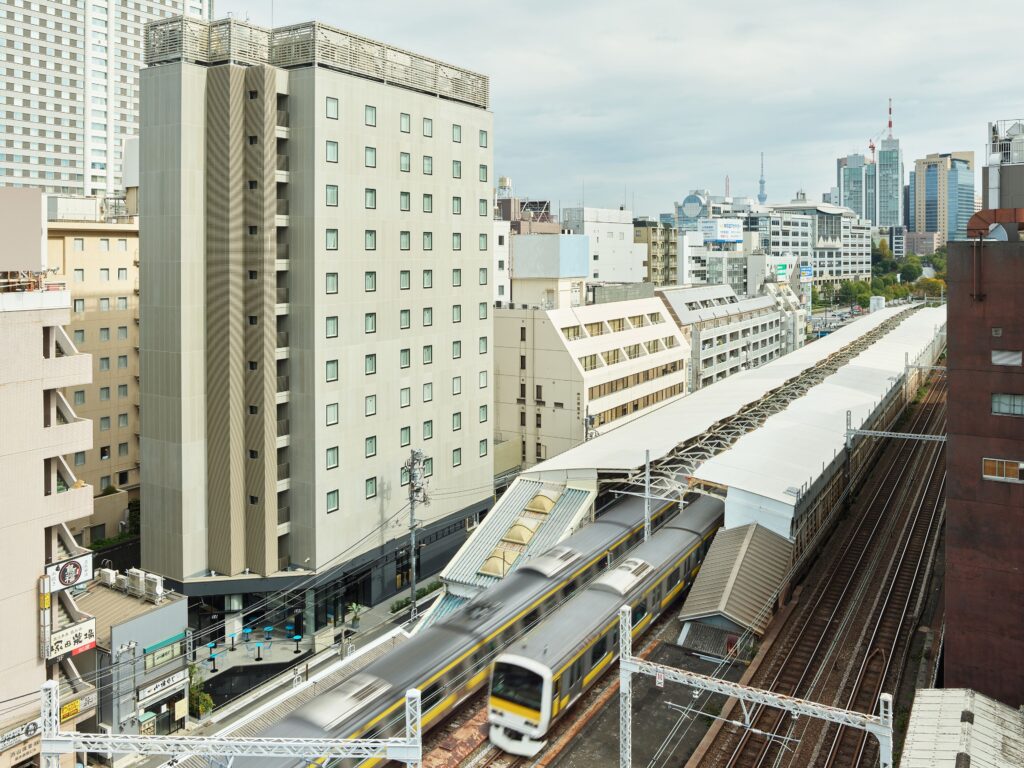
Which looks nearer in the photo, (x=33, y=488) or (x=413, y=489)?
(x=33, y=488)

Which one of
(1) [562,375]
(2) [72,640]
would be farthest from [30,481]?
A: (1) [562,375]

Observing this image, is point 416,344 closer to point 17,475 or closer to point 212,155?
point 212,155

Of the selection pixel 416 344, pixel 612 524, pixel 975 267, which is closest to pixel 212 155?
pixel 416 344

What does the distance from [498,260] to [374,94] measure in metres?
35.5

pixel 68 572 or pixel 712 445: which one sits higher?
pixel 712 445

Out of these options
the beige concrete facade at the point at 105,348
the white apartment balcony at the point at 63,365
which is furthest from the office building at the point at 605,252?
the white apartment balcony at the point at 63,365

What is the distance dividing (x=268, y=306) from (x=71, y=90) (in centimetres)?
7818

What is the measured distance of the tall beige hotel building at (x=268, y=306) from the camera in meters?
36.5

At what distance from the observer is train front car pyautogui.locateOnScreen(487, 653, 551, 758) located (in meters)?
24.1

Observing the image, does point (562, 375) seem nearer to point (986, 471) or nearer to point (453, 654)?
point (453, 654)

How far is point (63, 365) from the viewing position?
2698cm

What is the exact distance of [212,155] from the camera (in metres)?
36.6

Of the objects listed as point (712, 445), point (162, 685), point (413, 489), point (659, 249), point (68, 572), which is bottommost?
point (162, 685)

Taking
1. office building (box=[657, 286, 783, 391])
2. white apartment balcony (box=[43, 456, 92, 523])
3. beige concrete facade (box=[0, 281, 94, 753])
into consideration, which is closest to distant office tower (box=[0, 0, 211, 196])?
office building (box=[657, 286, 783, 391])
